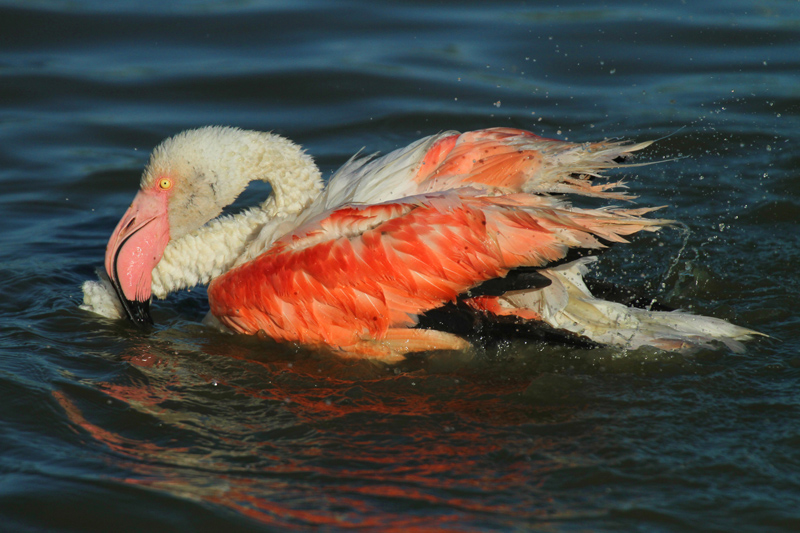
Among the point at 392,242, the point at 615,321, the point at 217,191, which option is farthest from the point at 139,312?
the point at 615,321

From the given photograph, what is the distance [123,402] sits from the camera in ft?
13.8

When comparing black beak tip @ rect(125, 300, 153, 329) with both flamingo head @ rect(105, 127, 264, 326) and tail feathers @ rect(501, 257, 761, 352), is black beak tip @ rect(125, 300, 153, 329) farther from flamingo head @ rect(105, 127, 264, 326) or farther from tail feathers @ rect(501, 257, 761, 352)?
tail feathers @ rect(501, 257, 761, 352)

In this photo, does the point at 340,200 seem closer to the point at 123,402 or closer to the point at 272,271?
the point at 272,271

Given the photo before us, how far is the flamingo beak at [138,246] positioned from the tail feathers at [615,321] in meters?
2.14

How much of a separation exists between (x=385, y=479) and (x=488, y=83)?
6.43 metres

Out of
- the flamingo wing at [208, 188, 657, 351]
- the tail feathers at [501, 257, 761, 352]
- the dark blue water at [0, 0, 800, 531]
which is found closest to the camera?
the dark blue water at [0, 0, 800, 531]

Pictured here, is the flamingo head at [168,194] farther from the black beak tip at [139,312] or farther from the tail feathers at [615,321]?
the tail feathers at [615,321]

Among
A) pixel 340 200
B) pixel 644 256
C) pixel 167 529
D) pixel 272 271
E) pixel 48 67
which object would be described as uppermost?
pixel 48 67

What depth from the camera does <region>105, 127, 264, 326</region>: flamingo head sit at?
15.9ft

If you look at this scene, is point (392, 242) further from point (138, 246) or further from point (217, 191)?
point (138, 246)

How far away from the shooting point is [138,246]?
4914mm

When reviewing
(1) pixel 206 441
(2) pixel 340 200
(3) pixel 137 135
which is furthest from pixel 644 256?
(3) pixel 137 135

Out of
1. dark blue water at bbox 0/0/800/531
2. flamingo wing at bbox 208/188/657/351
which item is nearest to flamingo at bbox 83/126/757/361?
flamingo wing at bbox 208/188/657/351

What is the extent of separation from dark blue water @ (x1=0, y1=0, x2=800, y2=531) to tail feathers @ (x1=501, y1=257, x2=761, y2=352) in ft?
0.33
